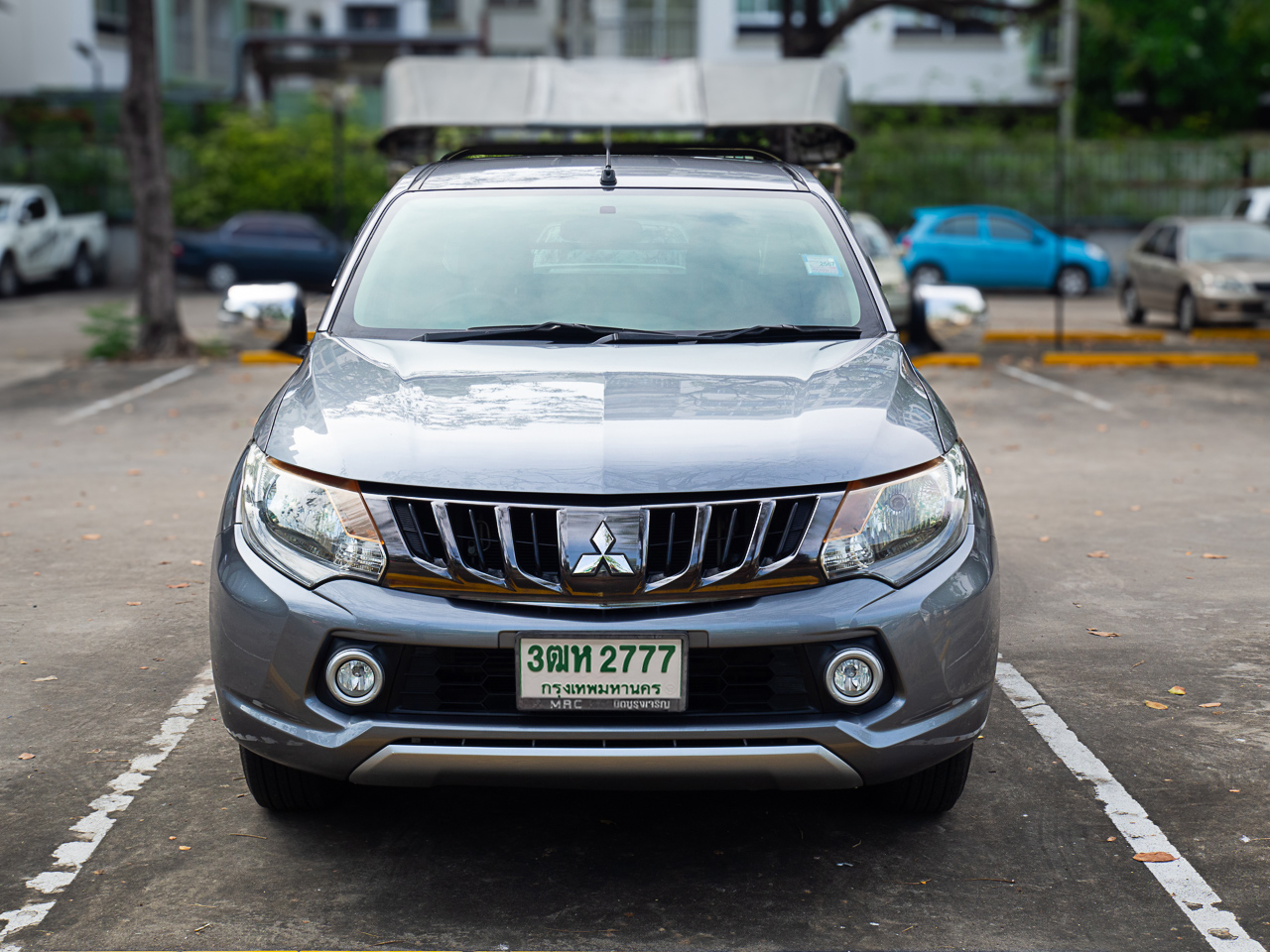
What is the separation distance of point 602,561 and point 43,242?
82.9 ft

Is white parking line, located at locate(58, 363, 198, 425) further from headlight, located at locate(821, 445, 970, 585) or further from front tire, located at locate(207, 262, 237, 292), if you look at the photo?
front tire, located at locate(207, 262, 237, 292)

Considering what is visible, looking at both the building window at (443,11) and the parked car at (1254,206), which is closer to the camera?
the parked car at (1254,206)

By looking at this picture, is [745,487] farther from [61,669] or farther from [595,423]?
[61,669]

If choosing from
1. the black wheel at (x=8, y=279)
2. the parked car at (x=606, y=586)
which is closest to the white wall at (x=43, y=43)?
the black wheel at (x=8, y=279)

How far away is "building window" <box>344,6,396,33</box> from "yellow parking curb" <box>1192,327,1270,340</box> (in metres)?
40.1

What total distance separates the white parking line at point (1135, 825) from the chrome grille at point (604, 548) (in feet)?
3.90

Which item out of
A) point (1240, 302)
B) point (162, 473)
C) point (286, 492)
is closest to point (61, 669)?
point (286, 492)

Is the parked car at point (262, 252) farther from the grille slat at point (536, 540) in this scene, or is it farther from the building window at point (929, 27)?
the grille slat at point (536, 540)

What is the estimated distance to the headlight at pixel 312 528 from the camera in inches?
127

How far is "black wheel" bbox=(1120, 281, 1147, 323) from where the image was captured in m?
20.3

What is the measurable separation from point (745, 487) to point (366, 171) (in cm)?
Answer: 2677

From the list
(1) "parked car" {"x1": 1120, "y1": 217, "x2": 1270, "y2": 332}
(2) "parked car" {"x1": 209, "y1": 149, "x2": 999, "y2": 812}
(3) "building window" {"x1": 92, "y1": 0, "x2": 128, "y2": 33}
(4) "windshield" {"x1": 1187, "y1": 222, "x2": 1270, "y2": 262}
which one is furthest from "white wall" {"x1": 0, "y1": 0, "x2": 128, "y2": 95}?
(2) "parked car" {"x1": 209, "y1": 149, "x2": 999, "y2": 812}

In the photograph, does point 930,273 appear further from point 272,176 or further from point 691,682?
point 691,682

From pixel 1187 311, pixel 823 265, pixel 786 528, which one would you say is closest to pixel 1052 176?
pixel 1187 311
